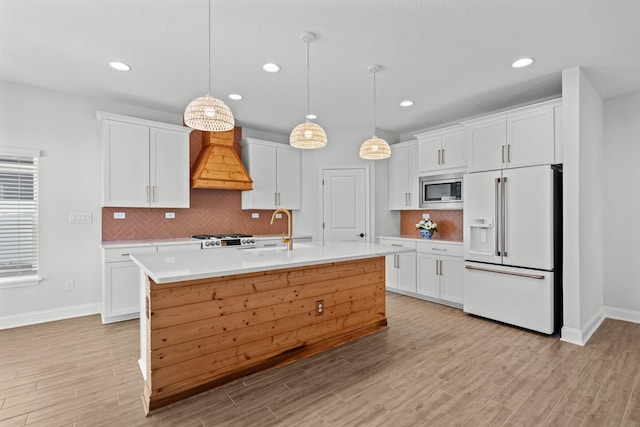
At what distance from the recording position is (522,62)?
3129mm

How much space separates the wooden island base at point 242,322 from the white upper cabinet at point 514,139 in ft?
7.00

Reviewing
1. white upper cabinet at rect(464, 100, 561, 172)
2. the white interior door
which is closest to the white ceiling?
white upper cabinet at rect(464, 100, 561, 172)

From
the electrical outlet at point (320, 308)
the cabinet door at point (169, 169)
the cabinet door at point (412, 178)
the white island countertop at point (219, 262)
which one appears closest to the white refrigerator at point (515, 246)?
the cabinet door at point (412, 178)

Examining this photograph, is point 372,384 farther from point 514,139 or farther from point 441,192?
point 441,192

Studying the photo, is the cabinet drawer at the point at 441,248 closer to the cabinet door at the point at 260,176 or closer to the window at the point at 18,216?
the cabinet door at the point at 260,176

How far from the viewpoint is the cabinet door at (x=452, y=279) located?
4.35m

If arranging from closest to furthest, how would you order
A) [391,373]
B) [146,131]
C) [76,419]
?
[76,419] → [391,373] → [146,131]

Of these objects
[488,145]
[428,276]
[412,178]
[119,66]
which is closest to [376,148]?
[488,145]

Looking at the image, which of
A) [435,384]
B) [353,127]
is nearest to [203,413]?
[435,384]

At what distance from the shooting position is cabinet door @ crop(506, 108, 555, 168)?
345cm

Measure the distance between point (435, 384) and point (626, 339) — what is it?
2.52m

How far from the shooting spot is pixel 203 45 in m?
2.83

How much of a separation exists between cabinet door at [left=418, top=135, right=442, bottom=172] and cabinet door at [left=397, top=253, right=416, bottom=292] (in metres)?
1.40

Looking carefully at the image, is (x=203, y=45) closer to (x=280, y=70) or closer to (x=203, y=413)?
(x=280, y=70)
